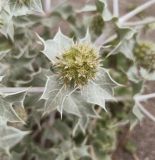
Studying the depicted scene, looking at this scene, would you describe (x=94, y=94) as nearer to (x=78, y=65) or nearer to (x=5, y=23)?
(x=78, y=65)

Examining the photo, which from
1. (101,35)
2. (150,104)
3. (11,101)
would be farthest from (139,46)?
(11,101)

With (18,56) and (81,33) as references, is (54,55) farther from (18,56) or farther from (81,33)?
(81,33)

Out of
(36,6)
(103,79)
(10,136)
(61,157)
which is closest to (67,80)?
(103,79)

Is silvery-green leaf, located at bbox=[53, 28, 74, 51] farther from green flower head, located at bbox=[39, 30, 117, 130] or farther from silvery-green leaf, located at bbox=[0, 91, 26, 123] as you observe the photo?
silvery-green leaf, located at bbox=[0, 91, 26, 123]

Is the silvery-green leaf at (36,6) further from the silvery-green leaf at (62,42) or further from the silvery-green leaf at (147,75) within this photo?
the silvery-green leaf at (147,75)

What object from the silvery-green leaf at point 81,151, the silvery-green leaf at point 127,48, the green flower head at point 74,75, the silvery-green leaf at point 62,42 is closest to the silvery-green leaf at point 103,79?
the green flower head at point 74,75

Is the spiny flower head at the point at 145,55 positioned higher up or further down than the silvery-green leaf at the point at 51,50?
further down
